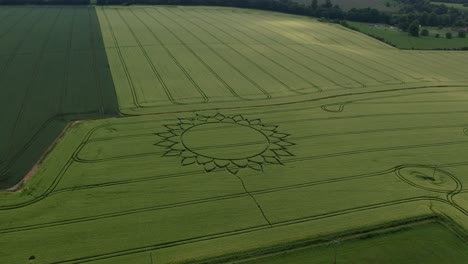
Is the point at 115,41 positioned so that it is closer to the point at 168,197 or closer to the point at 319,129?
the point at 319,129

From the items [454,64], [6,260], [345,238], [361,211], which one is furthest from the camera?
[454,64]

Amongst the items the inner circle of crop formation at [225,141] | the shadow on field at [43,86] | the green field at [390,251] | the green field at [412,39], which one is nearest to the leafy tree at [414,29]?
the green field at [412,39]

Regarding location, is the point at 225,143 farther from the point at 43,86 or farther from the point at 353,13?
the point at 353,13

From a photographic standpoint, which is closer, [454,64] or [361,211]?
[361,211]

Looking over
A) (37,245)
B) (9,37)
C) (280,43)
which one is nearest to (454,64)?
(280,43)

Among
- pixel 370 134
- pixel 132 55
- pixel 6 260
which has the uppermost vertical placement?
pixel 132 55

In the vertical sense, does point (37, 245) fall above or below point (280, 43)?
below

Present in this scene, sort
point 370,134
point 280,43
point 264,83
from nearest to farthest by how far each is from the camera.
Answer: point 370,134, point 264,83, point 280,43
